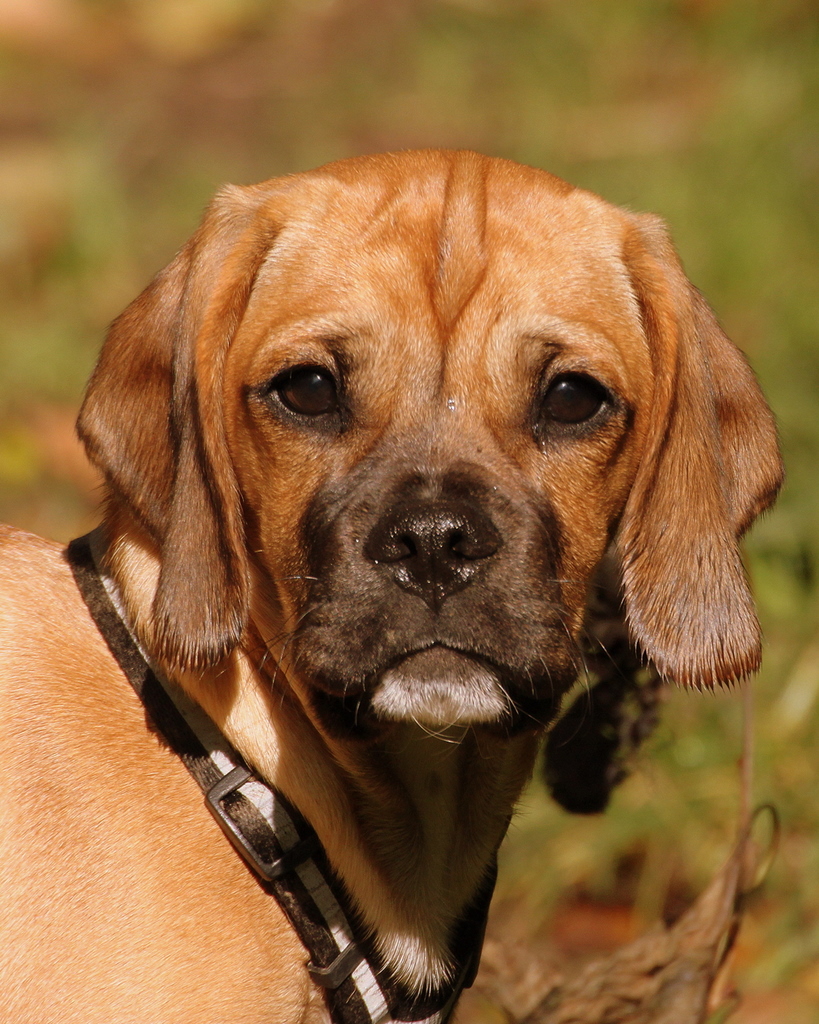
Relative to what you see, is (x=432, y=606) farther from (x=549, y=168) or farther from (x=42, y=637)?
(x=549, y=168)

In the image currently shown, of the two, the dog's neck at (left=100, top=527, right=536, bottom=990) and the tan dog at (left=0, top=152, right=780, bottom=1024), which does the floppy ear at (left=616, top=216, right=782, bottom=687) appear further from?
the dog's neck at (left=100, top=527, right=536, bottom=990)

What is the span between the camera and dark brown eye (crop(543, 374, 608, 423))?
11.4 feet

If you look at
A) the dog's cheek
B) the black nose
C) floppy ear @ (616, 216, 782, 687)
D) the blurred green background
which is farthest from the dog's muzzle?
the blurred green background

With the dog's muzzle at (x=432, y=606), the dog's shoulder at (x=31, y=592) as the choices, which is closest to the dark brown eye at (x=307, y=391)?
the dog's muzzle at (x=432, y=606)

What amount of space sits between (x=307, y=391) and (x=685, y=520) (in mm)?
1121

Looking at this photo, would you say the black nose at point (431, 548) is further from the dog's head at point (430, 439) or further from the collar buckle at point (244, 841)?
the collar buckle at point (244, 841)

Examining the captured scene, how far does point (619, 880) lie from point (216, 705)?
2.64m

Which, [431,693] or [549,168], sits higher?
[431,693]

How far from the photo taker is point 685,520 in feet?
11.9

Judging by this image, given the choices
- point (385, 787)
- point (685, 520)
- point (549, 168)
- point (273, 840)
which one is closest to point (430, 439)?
point (685, 520)

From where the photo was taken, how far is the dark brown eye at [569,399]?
347cm

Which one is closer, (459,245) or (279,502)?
(279,502)

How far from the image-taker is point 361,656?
307cm

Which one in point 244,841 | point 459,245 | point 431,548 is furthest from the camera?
point 459,245
